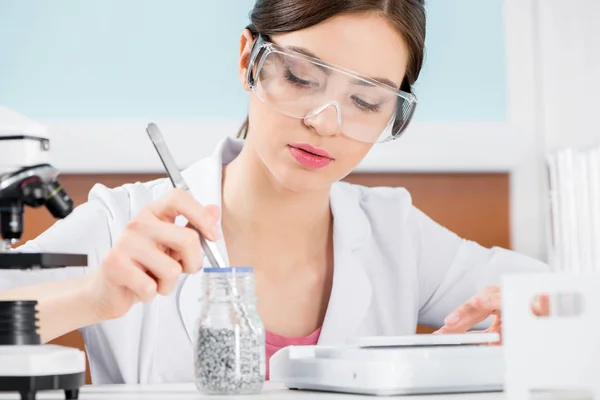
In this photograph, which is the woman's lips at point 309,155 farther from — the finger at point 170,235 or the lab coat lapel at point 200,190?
the finger at point 170,235

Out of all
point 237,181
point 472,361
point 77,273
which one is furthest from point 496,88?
point 472,361

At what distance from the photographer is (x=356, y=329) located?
1722mm

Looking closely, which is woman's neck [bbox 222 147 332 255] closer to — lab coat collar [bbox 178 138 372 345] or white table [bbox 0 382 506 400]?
lab coat collar [bbox 178 138 372 345]

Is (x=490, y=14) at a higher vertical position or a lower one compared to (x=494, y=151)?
higher

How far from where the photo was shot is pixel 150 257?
105 cm

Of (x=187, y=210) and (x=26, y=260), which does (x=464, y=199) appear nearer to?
(x=187, y=210)

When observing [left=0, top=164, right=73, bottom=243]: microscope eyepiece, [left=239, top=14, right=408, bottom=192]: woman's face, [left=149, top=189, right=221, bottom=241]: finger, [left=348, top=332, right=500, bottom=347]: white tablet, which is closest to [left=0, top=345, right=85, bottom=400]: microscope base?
[left=0, top=164, right=73, bottom=243]: microscope eyepiece

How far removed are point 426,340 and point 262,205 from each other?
79cm

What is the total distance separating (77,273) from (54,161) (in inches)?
34.8

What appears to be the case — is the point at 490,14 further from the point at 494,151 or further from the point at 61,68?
the point at 61,68

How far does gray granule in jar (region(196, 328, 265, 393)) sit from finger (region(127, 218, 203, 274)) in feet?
0.41

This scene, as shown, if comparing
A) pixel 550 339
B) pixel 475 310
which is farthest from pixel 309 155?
pixel 550 339

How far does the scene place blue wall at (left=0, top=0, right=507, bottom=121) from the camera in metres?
2.52

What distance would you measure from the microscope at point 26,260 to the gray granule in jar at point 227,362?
0.14 meters
